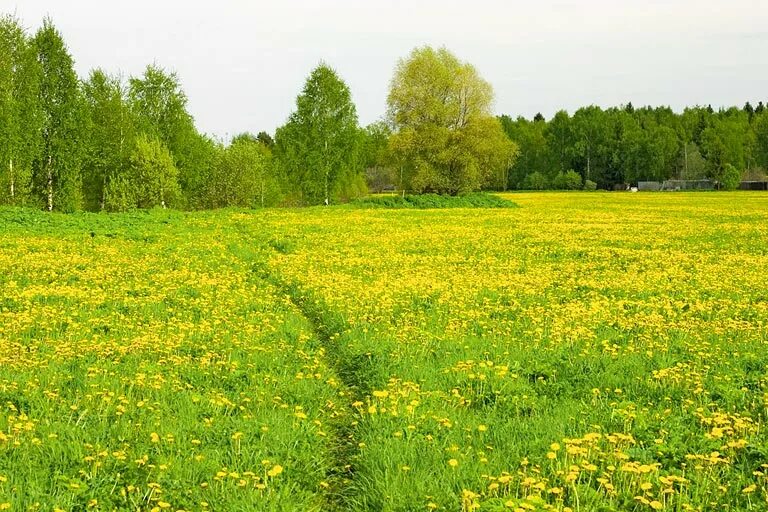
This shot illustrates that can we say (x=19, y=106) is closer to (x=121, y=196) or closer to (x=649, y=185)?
(x=121, y=196)

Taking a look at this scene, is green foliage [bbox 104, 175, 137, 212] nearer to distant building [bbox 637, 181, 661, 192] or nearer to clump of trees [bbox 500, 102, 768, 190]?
clump of trees [bbox 500, 102, 768, 190]

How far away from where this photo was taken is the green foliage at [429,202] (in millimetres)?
62250

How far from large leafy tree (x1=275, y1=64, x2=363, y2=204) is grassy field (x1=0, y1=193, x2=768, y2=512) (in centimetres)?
5182

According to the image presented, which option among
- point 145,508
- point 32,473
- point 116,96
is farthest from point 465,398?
point 116,96

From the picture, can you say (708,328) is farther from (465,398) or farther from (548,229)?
(548,229)

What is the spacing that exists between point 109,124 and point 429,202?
106 ft

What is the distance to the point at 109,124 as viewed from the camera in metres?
61.6

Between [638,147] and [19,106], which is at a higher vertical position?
[638,147]

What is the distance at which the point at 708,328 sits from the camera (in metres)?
12.3

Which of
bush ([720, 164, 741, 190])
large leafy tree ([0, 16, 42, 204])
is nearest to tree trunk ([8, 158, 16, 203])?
large leafy tree ([0, 16, 42, 204])

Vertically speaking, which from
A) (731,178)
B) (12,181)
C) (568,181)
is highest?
(568,181)

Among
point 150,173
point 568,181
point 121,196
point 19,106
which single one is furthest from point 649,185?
point 19,106

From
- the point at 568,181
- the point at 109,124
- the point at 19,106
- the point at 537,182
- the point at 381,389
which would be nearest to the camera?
the point at 381,389

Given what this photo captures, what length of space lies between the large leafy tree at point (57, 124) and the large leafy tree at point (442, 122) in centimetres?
3241
